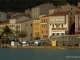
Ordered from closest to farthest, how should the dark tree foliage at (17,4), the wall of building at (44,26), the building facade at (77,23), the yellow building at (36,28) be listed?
the building facade at (77,23), the wall of building at (44,26), the yellow building at (36,28), the dark tree foliage at (17,4)

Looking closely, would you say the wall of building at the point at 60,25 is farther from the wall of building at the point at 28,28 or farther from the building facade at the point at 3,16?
the building facade at the point at 3,16

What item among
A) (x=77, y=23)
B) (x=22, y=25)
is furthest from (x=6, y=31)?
(x=77, y=23)

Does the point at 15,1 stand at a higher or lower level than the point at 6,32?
higher

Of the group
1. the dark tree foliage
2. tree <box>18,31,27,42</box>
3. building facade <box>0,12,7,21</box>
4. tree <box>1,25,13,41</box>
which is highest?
the dark tree foliage

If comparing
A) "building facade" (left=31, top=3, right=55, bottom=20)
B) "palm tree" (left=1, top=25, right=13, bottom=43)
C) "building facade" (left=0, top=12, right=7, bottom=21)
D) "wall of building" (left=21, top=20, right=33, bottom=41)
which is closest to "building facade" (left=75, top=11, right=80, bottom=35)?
"wall of building" (left=21, top=20, right=33, bottom=41)

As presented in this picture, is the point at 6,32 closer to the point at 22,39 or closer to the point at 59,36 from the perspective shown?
the point at 22,39

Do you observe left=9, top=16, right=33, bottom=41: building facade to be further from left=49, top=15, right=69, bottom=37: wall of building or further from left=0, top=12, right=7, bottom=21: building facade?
left=0, top=12, right=7, bottom=21: building facade

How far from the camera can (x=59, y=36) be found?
96812 millimetres

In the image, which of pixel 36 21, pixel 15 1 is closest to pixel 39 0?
pixel 15 1

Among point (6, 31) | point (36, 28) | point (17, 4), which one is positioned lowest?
point (6, 31)

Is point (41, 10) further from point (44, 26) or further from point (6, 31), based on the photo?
point (6, 31)

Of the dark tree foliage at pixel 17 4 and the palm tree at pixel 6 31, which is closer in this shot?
the palm tree at pixel 6 31

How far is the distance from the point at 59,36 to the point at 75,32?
3503 mm

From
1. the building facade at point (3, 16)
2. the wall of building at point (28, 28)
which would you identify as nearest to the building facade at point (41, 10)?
the wall of building at point (28, 28)
